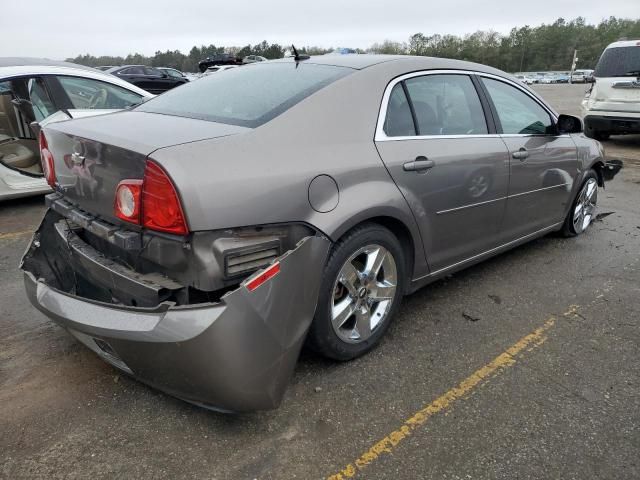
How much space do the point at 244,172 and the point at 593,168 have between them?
3986 mm

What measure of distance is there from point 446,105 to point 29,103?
4.61 meters

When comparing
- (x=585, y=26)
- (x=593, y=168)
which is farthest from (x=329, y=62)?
(x=585, y=26)

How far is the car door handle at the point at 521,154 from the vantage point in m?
3.46

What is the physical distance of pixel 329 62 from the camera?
2961 mm

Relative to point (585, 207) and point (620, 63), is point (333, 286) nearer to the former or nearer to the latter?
point (585, 207)

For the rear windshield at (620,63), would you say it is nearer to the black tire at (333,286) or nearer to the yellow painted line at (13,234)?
the black tire at (333,286)

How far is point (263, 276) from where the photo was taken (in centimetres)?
197

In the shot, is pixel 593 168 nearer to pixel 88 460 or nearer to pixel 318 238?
pixel 318 238

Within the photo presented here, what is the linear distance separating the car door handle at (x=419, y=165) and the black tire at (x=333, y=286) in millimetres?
357

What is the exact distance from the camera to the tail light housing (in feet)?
6.29

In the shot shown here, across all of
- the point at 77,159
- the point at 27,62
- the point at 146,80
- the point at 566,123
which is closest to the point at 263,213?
the point at 77,159

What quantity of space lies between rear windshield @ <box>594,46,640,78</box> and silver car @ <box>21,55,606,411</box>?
24.5 ft

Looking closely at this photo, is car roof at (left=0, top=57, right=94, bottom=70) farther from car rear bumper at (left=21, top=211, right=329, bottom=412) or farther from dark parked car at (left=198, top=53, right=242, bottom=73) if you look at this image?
dark parked car at (left=198, top=53, right=242, bottom=73)

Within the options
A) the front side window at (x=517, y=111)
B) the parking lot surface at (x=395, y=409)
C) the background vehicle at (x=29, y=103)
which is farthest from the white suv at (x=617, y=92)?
the background vehicle at (x=29, y=103)
